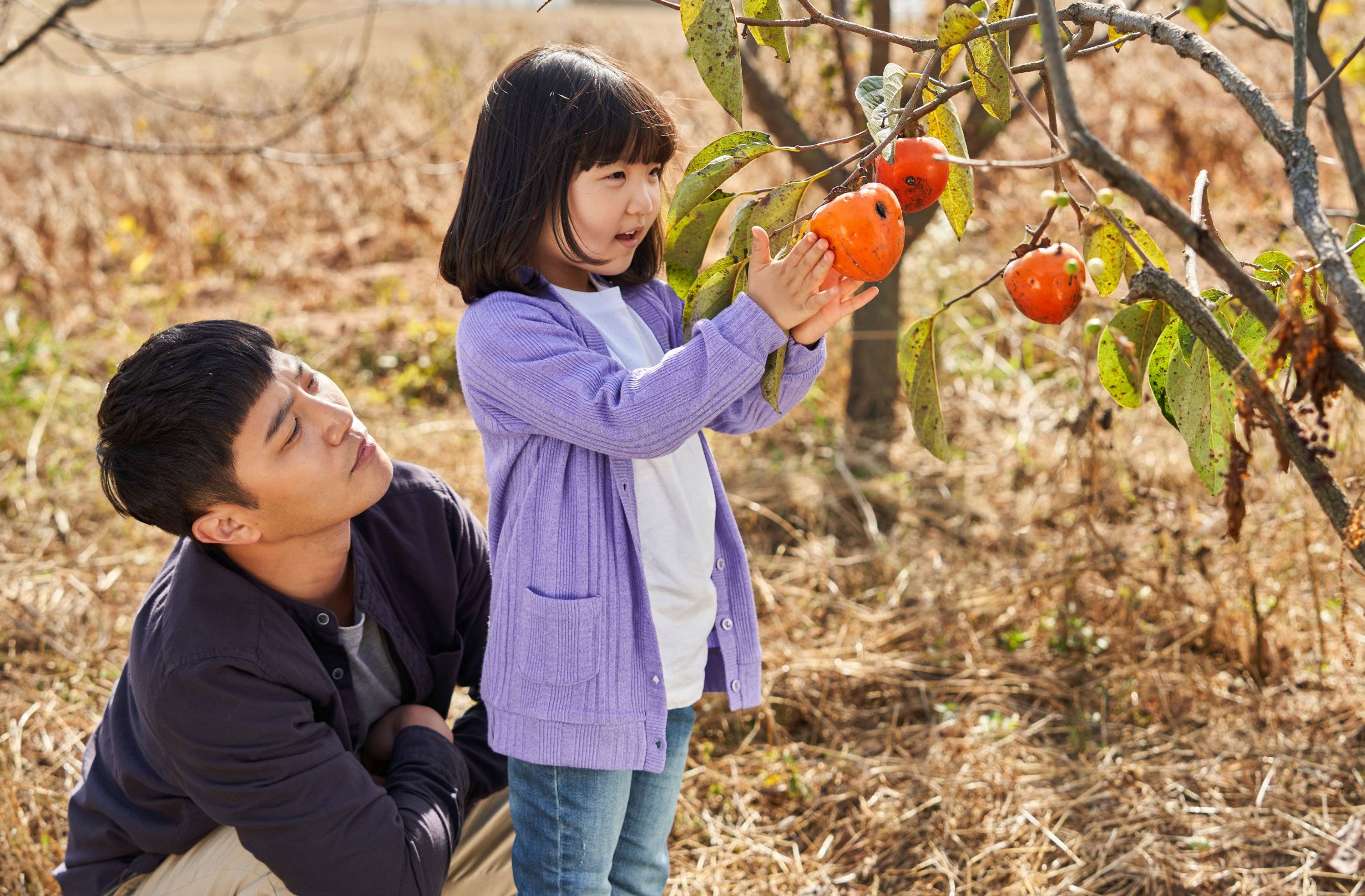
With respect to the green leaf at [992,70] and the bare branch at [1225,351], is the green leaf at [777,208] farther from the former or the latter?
the bare branch at [1225,351]

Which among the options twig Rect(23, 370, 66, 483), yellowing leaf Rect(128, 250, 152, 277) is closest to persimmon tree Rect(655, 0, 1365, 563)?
twig Rect(23, 370, 66, 483)

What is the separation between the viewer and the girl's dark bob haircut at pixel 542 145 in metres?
1.32

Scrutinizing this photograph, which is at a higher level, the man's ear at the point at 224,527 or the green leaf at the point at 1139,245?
the green leaf at the point at 1139,245

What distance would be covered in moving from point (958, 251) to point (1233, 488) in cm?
372

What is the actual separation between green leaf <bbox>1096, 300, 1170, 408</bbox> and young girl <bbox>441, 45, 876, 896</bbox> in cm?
28

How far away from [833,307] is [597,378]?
288 millimetres

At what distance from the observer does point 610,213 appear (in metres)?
1.34

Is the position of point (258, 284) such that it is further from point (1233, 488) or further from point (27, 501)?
point (1233, 488)

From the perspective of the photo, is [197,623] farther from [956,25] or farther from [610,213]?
[956,25]

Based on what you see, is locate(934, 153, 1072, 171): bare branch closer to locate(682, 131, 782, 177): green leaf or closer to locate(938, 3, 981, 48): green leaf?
locate(938, 3, 981, 48): green leaf

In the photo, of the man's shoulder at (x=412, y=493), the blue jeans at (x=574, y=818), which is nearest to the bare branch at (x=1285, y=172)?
the blue jeans at (x=574, y=818)

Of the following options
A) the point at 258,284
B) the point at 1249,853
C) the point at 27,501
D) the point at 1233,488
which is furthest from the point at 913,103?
the point at 258,284

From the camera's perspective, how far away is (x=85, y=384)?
12.8ft

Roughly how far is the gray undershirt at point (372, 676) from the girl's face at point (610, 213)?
2.13 ft
